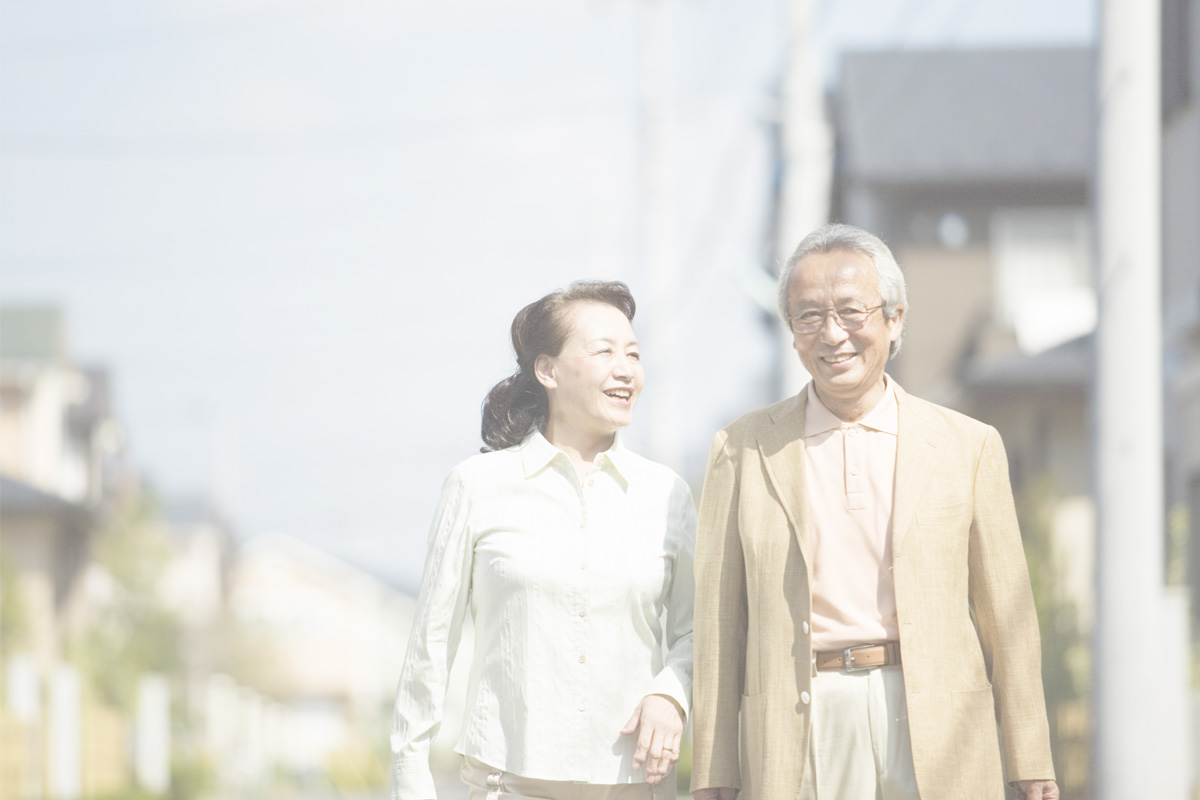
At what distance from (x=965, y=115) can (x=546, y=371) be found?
20.0m

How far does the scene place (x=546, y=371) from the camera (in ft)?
14.7

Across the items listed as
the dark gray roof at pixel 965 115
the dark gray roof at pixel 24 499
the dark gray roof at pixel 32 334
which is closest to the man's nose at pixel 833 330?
the dark gray roof at pixel 965 115

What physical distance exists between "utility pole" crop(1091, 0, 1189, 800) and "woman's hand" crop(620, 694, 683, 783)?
293 cm

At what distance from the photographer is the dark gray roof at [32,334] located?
33031mm

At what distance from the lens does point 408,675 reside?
432cm

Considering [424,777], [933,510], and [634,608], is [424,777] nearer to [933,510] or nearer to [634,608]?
[634,608]

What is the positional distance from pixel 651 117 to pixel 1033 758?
17.7 metres

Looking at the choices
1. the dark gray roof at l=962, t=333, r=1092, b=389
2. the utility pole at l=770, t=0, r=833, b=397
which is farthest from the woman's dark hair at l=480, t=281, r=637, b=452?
the dark gray roof at l=962, t=333, r=1092, b=389

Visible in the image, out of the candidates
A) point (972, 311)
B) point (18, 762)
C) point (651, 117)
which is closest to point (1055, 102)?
point (972, 311)

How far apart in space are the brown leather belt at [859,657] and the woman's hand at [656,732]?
1.31 ft

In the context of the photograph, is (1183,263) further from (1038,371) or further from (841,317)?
(841,317)

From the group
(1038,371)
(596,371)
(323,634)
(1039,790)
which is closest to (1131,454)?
(1039,790)

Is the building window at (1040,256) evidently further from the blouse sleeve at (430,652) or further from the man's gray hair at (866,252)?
the blouse sleeve at (430,652)

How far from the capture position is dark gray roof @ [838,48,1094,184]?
22.2 meters
